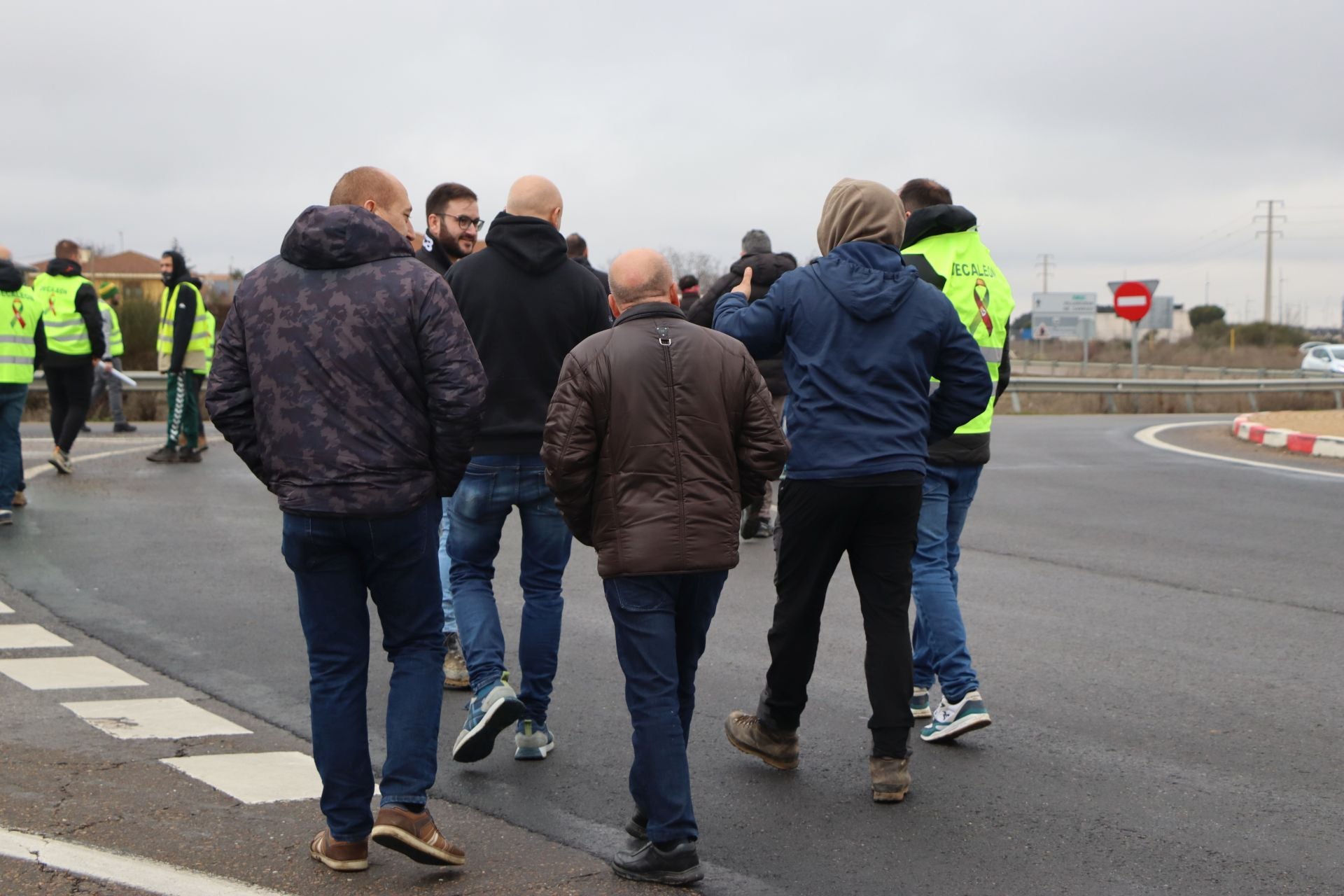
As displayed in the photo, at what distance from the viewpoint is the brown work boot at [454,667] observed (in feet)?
20.2

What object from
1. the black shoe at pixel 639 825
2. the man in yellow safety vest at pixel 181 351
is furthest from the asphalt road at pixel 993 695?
the man in yellow safety vest at pixel 181 351

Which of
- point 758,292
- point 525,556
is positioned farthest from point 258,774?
point 758,292

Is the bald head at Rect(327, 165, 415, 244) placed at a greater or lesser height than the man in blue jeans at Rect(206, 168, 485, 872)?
greater

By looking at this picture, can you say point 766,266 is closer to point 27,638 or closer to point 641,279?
point 641,279

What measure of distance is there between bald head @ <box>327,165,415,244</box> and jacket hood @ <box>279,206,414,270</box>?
0.24 metres

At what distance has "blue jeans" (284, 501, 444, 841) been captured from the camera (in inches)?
159

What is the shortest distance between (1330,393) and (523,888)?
3449 centimetres

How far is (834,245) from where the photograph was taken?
4.93m

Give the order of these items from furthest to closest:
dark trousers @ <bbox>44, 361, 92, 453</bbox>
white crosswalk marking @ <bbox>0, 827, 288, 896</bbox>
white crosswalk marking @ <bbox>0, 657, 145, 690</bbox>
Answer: dark trousers @ <bbox>44, 361, 92, 453</bbox>
white crosswalk marking @ <bbox>0, 657, 145, 690</bbox>
white crosswalk marking @ <bbox>0, 827, 288, 896</bbox>

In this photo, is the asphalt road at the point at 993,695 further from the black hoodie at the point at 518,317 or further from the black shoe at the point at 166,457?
the black shoe at the point at 166,457

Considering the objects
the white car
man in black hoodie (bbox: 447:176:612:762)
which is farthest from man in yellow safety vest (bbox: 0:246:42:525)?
the white car

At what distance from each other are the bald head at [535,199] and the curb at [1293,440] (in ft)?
47.6

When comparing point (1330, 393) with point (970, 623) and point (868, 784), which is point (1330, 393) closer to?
point (970, 623)

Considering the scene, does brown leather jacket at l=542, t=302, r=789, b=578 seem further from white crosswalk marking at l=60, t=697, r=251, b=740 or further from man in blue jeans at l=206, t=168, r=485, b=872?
white crosswalk marking at l=60, t=697, r=251, b=740
